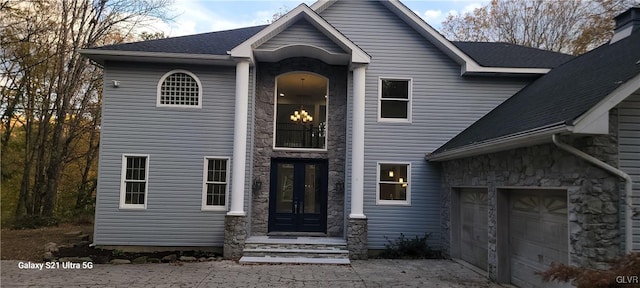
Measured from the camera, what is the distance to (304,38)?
36.0 feet

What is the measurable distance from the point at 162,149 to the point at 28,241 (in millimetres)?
4907

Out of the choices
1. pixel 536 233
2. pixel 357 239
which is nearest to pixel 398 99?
pixel 357 239

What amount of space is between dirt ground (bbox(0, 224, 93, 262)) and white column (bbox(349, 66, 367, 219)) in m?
7.46

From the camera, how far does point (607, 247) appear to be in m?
5.59

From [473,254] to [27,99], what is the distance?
19369 mm

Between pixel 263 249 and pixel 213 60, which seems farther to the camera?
pixel 213 60

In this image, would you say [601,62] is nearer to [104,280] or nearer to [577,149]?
[577,149]

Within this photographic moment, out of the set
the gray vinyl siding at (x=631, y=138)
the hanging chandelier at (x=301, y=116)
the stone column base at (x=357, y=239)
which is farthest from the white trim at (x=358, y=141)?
the gray vinyl siding at (x=631, y=138)

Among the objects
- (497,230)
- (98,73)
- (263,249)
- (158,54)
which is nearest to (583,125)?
(497,230)

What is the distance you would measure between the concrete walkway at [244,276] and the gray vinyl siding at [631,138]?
3.37m

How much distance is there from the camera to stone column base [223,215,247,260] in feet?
33.2

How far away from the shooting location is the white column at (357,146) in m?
10.6

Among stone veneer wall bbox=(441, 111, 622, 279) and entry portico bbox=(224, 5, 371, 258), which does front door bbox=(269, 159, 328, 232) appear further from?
stone veneer wall bbox=(441, 111, 622, 279)

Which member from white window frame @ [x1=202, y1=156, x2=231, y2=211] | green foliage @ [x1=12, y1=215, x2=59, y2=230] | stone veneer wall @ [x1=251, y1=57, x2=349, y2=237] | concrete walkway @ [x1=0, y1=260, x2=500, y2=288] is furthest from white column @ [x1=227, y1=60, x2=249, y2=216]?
green foliage @ [x1=12, y1=215, x2=59, y2=230]
